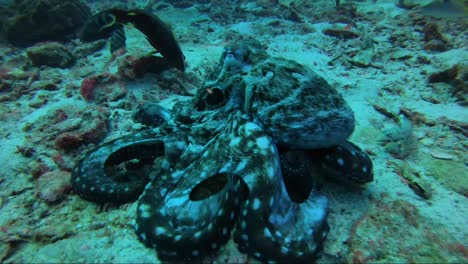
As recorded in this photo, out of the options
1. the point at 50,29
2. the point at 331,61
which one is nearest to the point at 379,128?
the point at 331,61

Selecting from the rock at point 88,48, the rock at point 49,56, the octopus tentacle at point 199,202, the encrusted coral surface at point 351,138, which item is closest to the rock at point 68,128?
the encrusted coral surface at point 351,138

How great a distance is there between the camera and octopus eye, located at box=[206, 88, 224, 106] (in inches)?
110

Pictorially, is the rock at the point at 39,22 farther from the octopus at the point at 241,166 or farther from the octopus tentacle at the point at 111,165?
the octopus at the point at 241,166

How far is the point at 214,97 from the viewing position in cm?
281

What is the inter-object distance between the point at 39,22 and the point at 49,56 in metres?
3.06

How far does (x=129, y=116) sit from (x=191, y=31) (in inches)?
254

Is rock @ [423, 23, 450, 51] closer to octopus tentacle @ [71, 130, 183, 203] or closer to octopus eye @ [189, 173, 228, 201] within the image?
octopus eye @ [189, 173, 228, 201]

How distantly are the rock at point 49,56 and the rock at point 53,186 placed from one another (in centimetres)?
500

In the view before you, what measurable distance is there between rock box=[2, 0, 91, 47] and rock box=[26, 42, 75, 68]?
254 cm

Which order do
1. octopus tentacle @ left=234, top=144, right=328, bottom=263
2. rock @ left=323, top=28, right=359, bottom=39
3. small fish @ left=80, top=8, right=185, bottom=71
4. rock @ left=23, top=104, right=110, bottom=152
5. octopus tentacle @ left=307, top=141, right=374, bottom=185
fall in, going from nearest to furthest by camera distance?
1. octopus tentacle @ left=234, top=144, right=328, bottom=263
2. octopus tentacle @ left=307, top=141, right=374, bottom=185
3. rock @ left=23, top=104, right=110, bottom=152
4. small fish @ left=80, top=8, right=185, bottom=71
5. rock @ left=323, top=28, right=359, bottom=39

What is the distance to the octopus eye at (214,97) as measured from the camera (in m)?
2.79

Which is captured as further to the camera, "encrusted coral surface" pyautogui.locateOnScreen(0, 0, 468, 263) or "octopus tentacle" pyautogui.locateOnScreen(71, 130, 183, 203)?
"octopus tentacle" pyautogui.locateOnScreen(71, 130, 183, 203)

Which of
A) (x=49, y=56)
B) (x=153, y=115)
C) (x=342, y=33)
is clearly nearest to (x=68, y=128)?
Answer: (x=153, y=115)

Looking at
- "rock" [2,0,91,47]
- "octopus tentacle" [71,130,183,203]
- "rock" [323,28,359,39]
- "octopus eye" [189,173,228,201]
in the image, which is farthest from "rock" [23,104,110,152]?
"rock" [323,28,359,39]
